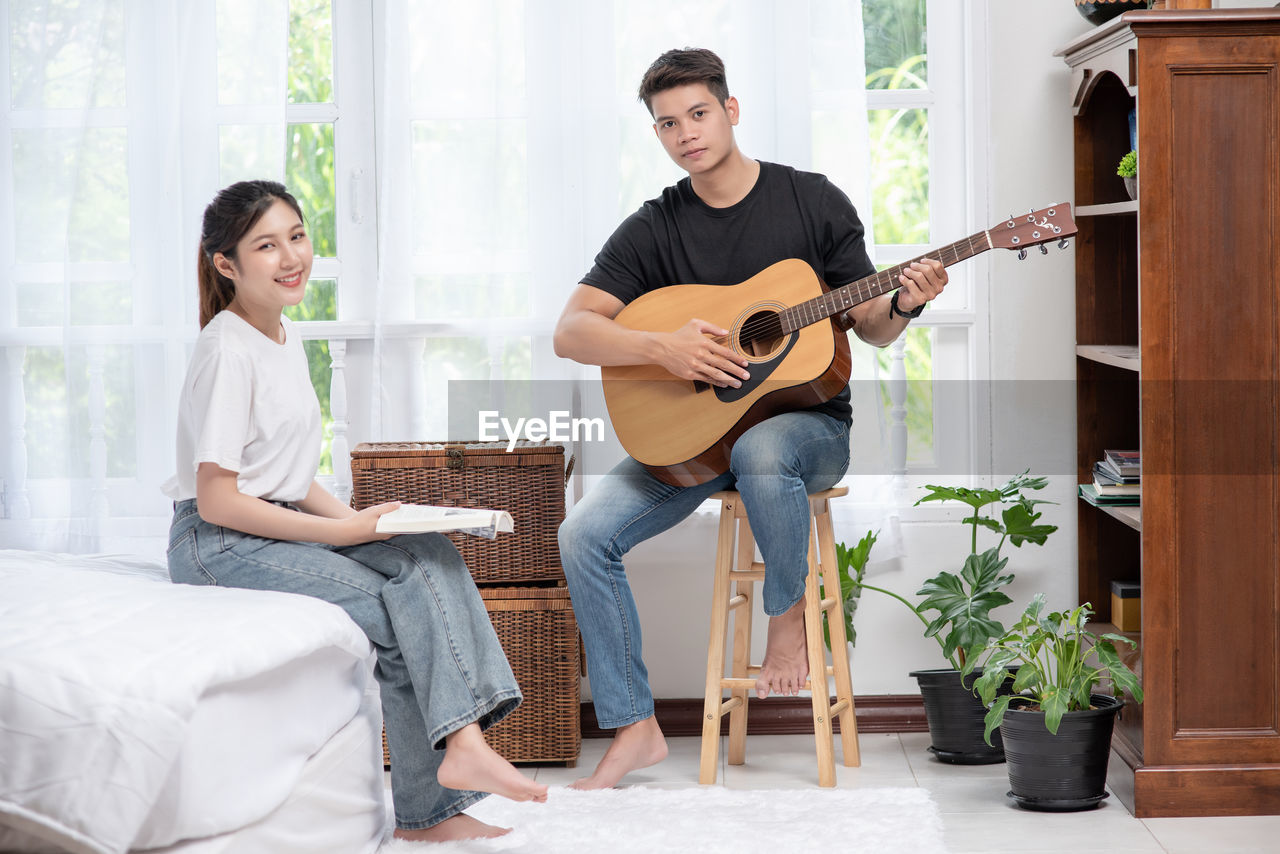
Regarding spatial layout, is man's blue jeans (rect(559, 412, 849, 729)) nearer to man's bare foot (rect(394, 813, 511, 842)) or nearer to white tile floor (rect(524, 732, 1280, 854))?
white tile floor (rect(524, 732, 1280, 854))

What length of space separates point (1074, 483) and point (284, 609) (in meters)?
1.90

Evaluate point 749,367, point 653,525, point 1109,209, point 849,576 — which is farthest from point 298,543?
point 1109,209

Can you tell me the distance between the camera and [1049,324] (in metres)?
2.75

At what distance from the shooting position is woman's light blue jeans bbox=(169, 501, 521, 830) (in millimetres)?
1768

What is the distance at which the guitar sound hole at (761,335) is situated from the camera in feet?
7.47

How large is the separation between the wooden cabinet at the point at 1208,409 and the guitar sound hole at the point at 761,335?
0.65 meters

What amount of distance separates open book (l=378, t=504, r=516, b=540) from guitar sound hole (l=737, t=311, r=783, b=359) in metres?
0.68

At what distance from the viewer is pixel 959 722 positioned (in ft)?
8.13

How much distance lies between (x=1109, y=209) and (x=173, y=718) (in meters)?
1.99

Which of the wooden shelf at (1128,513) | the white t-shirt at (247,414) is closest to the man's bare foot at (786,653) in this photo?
the wooden shelf at (1128,513)

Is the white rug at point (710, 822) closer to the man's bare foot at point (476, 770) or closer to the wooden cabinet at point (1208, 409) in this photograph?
the man's bare foot at point (476, 770)

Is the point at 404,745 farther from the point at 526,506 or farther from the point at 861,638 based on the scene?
the point at 861,638

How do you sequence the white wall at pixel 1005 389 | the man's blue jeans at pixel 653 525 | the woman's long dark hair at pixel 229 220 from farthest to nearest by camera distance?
the white wall at pixel 1005 389
the man's blue jeans at pixel 653 525
the woman's long dark hair at pixel 229 220

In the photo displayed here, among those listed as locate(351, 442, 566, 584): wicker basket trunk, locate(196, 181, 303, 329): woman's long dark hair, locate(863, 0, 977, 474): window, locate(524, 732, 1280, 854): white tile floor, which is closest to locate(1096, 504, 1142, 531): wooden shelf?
locate(863, 0, 977, 474): window
